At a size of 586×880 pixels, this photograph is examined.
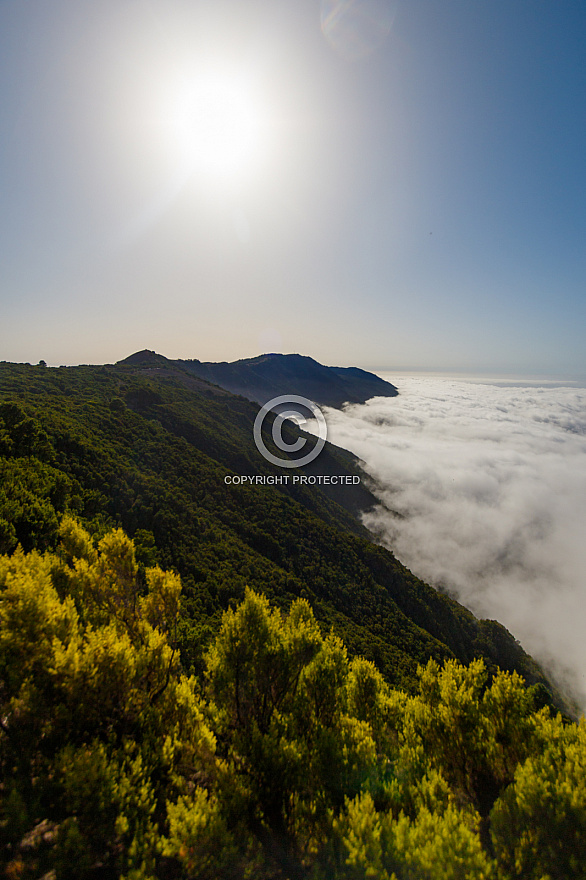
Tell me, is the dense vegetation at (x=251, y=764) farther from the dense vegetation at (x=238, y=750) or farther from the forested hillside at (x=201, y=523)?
the forested hillside at (x=201, y=523)

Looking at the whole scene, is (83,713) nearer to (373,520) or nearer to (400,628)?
A: (400,628)

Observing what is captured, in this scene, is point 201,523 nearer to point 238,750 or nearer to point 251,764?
point 238,750

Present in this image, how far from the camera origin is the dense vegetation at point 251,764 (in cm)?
1151

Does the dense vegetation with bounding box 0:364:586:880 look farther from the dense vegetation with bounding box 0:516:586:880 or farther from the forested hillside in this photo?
the forested hillside

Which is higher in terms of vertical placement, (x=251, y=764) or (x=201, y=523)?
(x=251, y=764)

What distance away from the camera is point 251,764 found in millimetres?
16750

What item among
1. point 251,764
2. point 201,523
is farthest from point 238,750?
point 201,523

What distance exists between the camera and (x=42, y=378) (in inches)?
4555

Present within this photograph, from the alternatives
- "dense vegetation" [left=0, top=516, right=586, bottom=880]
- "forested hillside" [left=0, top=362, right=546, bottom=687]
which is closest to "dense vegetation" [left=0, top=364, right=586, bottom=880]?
"dense vegetation" [left=0, top=516, right=586, bottom=880]

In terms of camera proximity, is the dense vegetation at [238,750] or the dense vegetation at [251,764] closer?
the dense vegetation at [251,764]

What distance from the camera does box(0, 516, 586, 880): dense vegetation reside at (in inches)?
453

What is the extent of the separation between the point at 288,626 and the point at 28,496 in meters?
37.1

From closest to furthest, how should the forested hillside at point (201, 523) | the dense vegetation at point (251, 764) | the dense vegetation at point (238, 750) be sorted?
1. the dense vegetation at point (251, 764)
2. the dense vegetation at point (238, 750)
3. the forested hillside at point (201, 523)

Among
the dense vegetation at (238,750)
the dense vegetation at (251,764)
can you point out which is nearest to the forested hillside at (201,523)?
the dense vegetation at (238,750)
